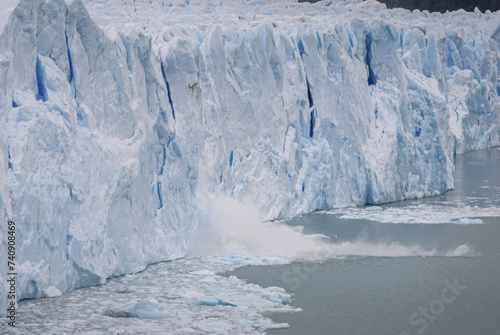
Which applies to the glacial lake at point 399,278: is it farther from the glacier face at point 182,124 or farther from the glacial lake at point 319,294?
the glacier face at point 182,124

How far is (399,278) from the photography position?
8.07m

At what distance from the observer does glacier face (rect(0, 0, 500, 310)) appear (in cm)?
664

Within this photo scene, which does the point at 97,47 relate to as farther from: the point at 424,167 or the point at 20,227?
the point at 424,167

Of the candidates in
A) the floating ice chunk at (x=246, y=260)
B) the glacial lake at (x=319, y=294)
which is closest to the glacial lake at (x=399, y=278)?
the glacial lake at (x=319, y=294)

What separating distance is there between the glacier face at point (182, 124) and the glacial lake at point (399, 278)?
99cm

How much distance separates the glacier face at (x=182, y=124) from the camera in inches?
262

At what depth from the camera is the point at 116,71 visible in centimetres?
782

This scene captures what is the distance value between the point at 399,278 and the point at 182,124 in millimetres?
3068

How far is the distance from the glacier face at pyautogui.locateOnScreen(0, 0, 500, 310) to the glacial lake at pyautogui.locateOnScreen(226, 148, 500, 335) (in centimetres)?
99

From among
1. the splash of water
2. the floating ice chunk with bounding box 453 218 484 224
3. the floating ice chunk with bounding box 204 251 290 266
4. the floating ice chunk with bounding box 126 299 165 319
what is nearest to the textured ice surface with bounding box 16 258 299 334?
the floating ice chunk with bounding box 126 299 165 319

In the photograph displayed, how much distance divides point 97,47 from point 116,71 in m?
0.35

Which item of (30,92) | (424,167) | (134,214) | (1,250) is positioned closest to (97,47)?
(30,92)

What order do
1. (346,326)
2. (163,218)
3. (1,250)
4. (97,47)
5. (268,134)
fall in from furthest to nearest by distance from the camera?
(268,134) → (163,218) → (97,47) → (346,326) → (1,250)

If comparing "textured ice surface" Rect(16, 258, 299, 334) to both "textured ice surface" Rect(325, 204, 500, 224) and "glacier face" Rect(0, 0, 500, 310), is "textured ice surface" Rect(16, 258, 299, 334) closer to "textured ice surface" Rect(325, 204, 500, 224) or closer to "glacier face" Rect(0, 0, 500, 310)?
"glacier face" Rect(0, 0, 500, 310)
